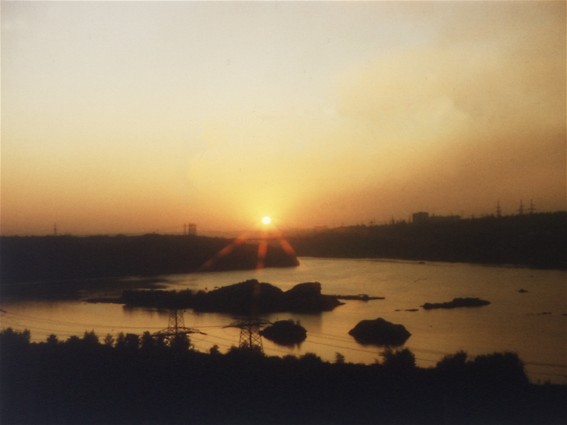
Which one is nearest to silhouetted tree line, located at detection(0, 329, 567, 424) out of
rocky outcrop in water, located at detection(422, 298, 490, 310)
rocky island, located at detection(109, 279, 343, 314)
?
rocky outcrop in water, located at detection(422, 298, 490, 310)

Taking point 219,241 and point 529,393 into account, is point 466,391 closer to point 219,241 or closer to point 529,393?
point 529,393

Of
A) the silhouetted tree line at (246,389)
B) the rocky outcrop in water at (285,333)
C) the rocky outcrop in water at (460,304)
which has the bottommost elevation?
the rocky outcrop in water at (285,333)

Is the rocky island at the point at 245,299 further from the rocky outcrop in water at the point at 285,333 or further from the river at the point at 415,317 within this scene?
the rocky outcrop in water at the point at 285,333

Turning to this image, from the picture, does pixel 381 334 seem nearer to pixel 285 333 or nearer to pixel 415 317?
pixel 285 333

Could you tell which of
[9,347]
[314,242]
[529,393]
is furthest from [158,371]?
[314,242]

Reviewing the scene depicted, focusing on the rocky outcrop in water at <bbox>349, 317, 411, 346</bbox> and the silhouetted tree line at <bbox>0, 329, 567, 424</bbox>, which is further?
the rocky outcrop in water at <bbox>349, 317, 411, 346</bbox>

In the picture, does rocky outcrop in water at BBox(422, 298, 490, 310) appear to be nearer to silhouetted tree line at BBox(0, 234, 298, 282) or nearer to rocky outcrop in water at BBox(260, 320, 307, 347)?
rocky outcrop in water at BBox(260, 320, 307, 347)

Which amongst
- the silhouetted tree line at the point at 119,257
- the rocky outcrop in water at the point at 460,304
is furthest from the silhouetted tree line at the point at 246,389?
the silhouetted tree line at the point at 119,257
